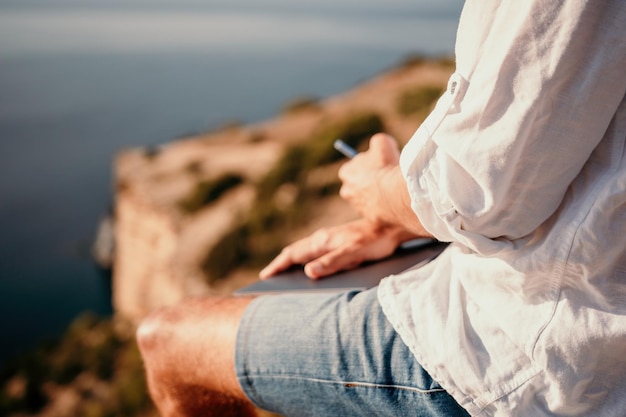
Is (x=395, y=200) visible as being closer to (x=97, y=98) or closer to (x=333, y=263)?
(x=333, y=263)

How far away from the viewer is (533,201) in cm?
86

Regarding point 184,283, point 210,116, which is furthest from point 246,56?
point 184,283

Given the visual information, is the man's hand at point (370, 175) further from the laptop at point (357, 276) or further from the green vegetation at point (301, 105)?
the green vegetation at point (301, 105)

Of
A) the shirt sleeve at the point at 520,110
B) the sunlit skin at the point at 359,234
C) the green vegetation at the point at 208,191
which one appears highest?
the shirt sleeve at the point at 520,110

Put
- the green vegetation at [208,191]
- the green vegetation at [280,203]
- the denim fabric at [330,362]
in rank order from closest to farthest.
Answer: the denim fabric at [330,362]
the green vegetation at [280,203]
the green vegetation at [208,191]

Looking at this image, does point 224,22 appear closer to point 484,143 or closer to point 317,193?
point 317,193

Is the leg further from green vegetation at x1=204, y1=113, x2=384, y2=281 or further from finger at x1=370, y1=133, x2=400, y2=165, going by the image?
green vegetation at x1=204, y1=113, x2=384, y2=281

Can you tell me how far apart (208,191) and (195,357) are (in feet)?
34.1

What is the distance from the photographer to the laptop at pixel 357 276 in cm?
141

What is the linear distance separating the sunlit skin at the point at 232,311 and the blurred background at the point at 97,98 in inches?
15.6

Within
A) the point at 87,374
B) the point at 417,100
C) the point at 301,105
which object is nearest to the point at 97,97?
the point at 301,105

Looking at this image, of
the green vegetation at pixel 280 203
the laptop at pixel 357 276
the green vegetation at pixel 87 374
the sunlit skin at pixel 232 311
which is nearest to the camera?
the sunlit skin at pixel 232 311

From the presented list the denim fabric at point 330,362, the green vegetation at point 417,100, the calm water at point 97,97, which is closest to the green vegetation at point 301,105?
the calm water at point 97,97

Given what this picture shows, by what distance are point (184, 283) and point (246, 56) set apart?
196 feet
